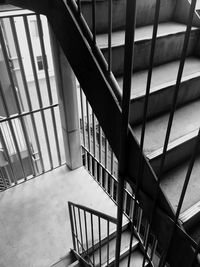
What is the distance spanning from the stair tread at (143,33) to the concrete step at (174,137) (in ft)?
1.99

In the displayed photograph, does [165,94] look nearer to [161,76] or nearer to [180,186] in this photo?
[161,76]

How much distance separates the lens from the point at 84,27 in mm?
1450

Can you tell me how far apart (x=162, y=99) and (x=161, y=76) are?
0.22 meters

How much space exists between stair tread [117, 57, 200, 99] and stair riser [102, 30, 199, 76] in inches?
2.1

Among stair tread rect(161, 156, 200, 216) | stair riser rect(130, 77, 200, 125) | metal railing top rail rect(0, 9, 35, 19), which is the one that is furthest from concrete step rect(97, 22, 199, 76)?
metal railing top rail rect(0, 9, 35, 19)

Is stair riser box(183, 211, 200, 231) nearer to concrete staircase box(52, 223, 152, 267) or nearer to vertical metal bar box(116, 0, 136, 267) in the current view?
vertical metal bar box(116, 0, 136, 267)

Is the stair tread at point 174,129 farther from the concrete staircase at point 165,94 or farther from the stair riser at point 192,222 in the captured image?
the stair riser at point 192,222

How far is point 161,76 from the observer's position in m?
1.72

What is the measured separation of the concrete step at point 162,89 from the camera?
149cm

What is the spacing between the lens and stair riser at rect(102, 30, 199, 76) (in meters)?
1.58

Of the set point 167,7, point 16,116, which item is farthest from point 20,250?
point 167,7

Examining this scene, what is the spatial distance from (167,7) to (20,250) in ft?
10.8

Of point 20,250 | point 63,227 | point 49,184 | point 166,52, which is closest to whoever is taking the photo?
point 166,52

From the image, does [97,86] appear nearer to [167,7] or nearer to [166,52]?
[166,52]
